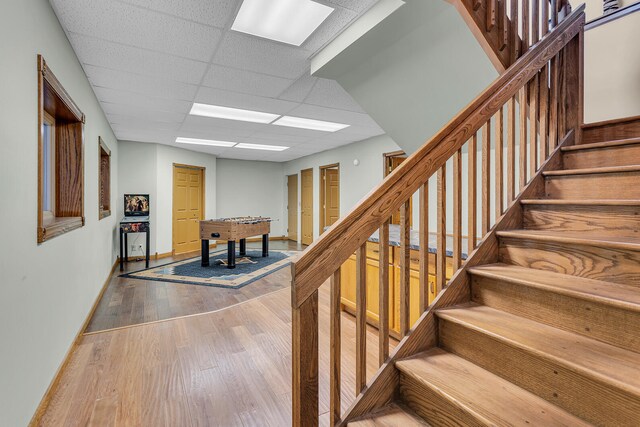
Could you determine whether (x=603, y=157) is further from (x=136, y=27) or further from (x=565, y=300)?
(x=136, y=27)

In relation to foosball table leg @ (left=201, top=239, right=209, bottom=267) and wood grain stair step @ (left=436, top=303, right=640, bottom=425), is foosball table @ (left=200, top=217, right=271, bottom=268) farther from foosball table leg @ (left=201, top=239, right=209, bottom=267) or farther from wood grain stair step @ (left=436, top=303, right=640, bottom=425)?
wood grain stair step @ (left=436, top=303, right=640, bottom=425)

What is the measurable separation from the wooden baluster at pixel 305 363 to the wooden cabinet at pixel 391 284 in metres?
1.26

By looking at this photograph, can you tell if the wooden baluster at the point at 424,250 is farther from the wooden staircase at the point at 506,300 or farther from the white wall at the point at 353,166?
the white wall at the point at 353,166

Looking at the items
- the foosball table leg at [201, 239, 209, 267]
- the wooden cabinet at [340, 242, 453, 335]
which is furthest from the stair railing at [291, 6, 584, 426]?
the foosball table leg at [201, 239, 209, 267]

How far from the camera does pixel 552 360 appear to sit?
105 cm

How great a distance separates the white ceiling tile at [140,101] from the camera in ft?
11.8

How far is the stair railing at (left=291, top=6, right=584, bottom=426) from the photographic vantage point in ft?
3.86

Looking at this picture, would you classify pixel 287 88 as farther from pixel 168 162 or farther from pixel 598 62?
pixel 168 162

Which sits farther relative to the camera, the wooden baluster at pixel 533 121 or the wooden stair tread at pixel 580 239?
the wooden baluster at pixel 533 121

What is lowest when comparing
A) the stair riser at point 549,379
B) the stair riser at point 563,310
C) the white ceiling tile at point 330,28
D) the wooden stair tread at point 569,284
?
the stair riser at point 549,379

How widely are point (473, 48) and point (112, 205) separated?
18.1 feet

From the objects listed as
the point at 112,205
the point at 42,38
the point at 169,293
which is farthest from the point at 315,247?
the point at 112,205

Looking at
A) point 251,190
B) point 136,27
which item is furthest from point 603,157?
point 251,190

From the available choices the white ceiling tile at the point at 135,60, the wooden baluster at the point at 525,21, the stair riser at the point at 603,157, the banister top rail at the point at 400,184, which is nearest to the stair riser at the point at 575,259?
the banister top rail at the point at 400,184
